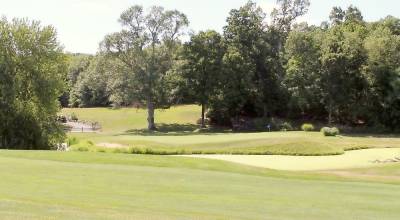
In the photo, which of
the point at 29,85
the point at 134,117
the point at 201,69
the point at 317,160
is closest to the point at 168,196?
the point at 317,160

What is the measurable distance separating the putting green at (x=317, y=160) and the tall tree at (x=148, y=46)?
37.9 metres

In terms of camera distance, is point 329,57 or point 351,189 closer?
point 351,189

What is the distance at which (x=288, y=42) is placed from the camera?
261 ft

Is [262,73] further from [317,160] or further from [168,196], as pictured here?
[168,196]

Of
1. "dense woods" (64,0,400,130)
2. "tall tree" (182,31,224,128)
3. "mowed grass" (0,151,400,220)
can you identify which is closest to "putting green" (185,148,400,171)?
"mowed grass" (0,151,400,220)

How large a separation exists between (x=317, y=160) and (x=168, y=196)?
26.1m

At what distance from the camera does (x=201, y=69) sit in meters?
78.6

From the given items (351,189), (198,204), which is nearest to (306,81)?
(351,189)

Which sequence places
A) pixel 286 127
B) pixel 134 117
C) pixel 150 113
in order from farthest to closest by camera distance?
1. pixel 134 117
2. pixel 150 113
3. pixel 286 127

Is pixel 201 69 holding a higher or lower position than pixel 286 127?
higher

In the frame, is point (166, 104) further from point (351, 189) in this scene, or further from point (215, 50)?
point (351, 189)

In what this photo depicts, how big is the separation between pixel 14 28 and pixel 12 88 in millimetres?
6000

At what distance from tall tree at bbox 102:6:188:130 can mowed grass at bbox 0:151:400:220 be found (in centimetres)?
5502

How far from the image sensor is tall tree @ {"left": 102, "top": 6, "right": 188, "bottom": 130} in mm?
77562
